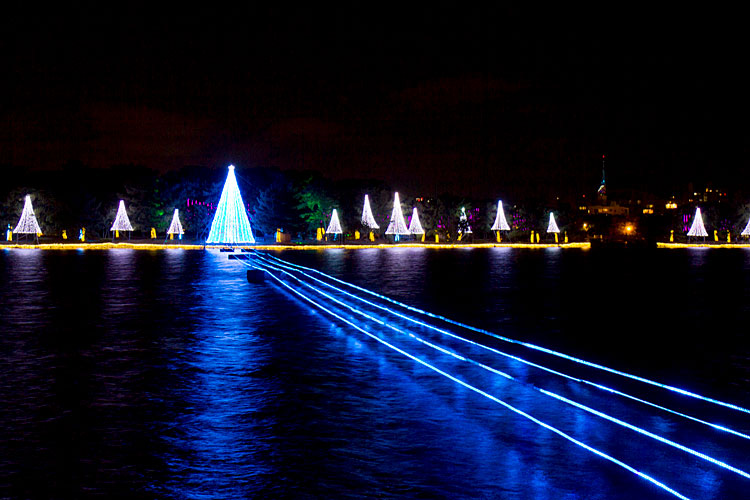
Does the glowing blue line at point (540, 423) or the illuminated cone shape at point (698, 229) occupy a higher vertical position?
the illuminated cone shape at point (698, 229)

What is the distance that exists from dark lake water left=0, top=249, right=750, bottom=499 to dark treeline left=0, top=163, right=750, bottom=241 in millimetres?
75658

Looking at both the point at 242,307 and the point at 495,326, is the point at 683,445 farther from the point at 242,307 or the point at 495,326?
the point at 242,307

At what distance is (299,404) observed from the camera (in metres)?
10.7

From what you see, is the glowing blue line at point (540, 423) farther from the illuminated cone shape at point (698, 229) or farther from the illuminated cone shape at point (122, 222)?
the illuminated cone shape at point (698, 229)

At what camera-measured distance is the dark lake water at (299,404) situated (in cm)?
743

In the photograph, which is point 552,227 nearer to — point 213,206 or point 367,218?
point 367,218

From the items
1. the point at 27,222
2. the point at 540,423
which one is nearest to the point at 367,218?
the point at 27,222

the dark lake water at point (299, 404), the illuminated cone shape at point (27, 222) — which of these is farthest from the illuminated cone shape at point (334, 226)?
the dark lake water at point (299, 404)

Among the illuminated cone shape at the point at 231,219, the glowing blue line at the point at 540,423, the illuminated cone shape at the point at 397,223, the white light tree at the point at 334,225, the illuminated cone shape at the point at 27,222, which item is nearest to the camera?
the glowing blue line at the point at 540,423

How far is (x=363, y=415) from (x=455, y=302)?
1492cm

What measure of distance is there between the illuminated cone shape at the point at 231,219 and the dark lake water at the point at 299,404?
164ft

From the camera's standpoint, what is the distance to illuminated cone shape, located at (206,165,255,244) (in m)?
74.2

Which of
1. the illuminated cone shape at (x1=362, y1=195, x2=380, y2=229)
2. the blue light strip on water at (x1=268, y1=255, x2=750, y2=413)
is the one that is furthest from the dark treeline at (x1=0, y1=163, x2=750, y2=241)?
the blue light strip on water at (x1=268, y1=255, x2=750, y2=413)

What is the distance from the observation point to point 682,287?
32500mm
